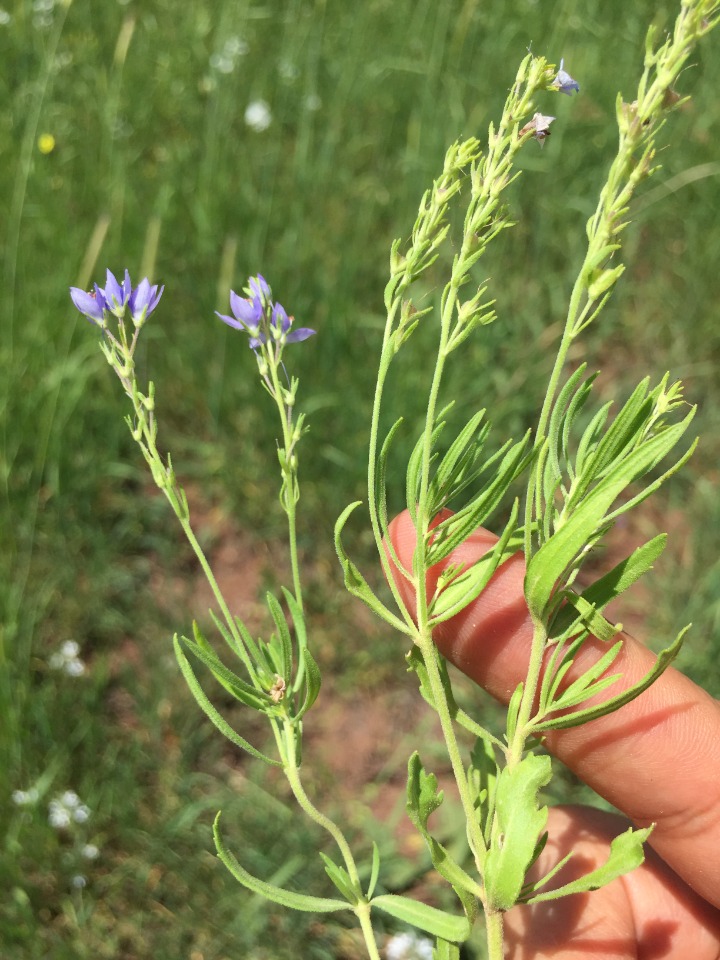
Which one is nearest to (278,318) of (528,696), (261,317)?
(261,317)

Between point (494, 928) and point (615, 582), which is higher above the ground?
point (615, 582)

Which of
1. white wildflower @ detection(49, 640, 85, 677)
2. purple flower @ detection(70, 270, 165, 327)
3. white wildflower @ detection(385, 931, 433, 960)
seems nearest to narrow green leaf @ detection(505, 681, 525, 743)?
purple flower @ detection(70, 270, 165, 327)

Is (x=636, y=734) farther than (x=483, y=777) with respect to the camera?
Yes

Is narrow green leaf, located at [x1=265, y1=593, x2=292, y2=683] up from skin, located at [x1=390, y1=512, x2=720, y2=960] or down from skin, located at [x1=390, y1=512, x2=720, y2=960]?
up

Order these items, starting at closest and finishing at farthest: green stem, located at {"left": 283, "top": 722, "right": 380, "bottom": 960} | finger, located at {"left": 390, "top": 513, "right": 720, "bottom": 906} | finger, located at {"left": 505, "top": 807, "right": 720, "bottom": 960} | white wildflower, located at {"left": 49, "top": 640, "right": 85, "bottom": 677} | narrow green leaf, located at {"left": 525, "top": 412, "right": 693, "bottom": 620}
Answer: narrow green leaf, located at {"left": 525, "top": 412, "right": 693, "bottom": 620}
green stem, located at {"left": 283, "top": 722, "right": 380, "bottom": 960}
finger, located at {"left": 390, "top": 513, "right": 720, "bottom": 906}
finger, located at {"left": 505, "top": 807, "right": 720, "bottom": 960}
white wildflower, located at {"left": 49, "top": 640, "right": 85, "bottom": 677}

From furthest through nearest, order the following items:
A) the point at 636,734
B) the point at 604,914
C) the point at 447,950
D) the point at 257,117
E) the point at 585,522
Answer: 1. the point at 257,117
2. the point at 604,914
3. the point at 636,734
4. the point at 447,950
5. the point at 585,522

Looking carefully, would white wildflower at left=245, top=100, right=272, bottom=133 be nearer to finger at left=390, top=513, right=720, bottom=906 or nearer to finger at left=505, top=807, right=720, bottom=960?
finger at left=390, top=513, right=720, bottom=906

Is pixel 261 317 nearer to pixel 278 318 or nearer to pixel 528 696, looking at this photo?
pixel 278 318

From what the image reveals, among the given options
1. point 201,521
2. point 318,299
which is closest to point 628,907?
point 201,521
